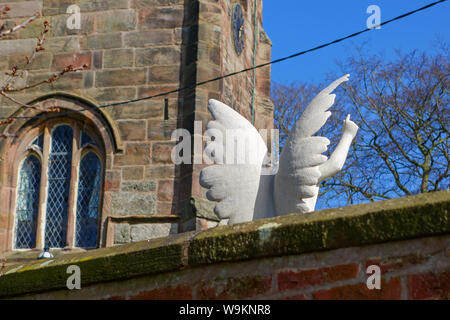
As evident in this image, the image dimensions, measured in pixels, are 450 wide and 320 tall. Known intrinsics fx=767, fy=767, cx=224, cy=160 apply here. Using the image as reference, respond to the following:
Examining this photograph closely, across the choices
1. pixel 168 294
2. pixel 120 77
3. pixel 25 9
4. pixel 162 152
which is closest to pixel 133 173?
pixel 162 152

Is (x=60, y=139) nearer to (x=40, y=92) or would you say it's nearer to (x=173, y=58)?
(x=40, y=92)

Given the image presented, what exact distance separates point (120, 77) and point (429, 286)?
8.68 meters

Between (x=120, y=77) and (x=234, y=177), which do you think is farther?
(x=120, y=77)

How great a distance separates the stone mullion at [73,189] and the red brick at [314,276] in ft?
26.6

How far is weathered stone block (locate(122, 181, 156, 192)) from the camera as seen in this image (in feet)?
34.2

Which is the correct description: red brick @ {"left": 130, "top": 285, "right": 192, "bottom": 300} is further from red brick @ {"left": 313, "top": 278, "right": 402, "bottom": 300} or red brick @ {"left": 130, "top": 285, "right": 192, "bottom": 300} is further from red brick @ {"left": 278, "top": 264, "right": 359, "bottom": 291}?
red brick @ {"left": 313, "top": 278, "right": 402, "bottom": 300}

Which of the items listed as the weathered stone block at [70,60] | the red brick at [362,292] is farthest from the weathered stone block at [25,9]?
the red brick at [362,292]

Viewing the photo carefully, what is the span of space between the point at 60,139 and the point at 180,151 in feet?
6.97

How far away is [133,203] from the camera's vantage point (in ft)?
34.2

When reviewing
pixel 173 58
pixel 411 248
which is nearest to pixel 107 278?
pixel 411 248

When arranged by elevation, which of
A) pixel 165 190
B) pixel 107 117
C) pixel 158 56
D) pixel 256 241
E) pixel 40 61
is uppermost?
pixel 40 61

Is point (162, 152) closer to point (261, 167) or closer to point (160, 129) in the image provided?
point (160, 129)

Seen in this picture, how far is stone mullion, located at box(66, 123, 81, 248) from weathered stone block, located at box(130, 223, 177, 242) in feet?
3.67

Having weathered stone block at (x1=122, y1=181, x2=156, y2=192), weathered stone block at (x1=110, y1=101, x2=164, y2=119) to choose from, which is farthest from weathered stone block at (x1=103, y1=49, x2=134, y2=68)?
weathered stone block at (x1=122, y1=181, x2=156, y2=192)
